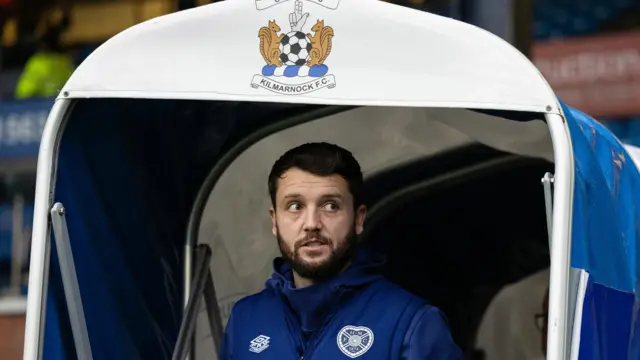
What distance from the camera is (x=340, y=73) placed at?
3.71 meters

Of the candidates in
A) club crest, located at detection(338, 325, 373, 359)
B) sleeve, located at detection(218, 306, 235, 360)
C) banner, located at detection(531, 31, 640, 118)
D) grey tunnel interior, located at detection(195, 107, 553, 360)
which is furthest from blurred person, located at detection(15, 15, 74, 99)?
club crest, located at detection(338, 325, 373, 359)

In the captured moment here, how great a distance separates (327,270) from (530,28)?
4.83 metres

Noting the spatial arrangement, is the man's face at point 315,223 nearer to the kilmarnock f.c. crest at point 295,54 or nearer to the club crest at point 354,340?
the club crest at point 354,340

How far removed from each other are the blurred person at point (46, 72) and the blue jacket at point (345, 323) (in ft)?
16.3

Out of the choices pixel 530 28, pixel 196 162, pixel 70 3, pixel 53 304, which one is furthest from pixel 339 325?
pixel 70 3

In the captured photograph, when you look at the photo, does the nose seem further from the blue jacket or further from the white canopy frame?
the white canopy frame

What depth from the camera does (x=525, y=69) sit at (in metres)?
3.52

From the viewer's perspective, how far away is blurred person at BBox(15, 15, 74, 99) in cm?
897

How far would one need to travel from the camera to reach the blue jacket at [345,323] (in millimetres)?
3963

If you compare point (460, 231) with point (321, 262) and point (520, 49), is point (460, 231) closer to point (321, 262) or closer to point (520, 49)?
point (321, 262)

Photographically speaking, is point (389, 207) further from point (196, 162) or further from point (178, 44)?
point (178, 44)

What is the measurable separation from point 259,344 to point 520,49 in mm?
4609

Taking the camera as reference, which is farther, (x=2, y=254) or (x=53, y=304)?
(x=2, y=254)

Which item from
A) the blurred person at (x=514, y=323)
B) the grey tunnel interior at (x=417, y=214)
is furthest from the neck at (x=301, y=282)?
the blurred person at (x=514, y=323)
